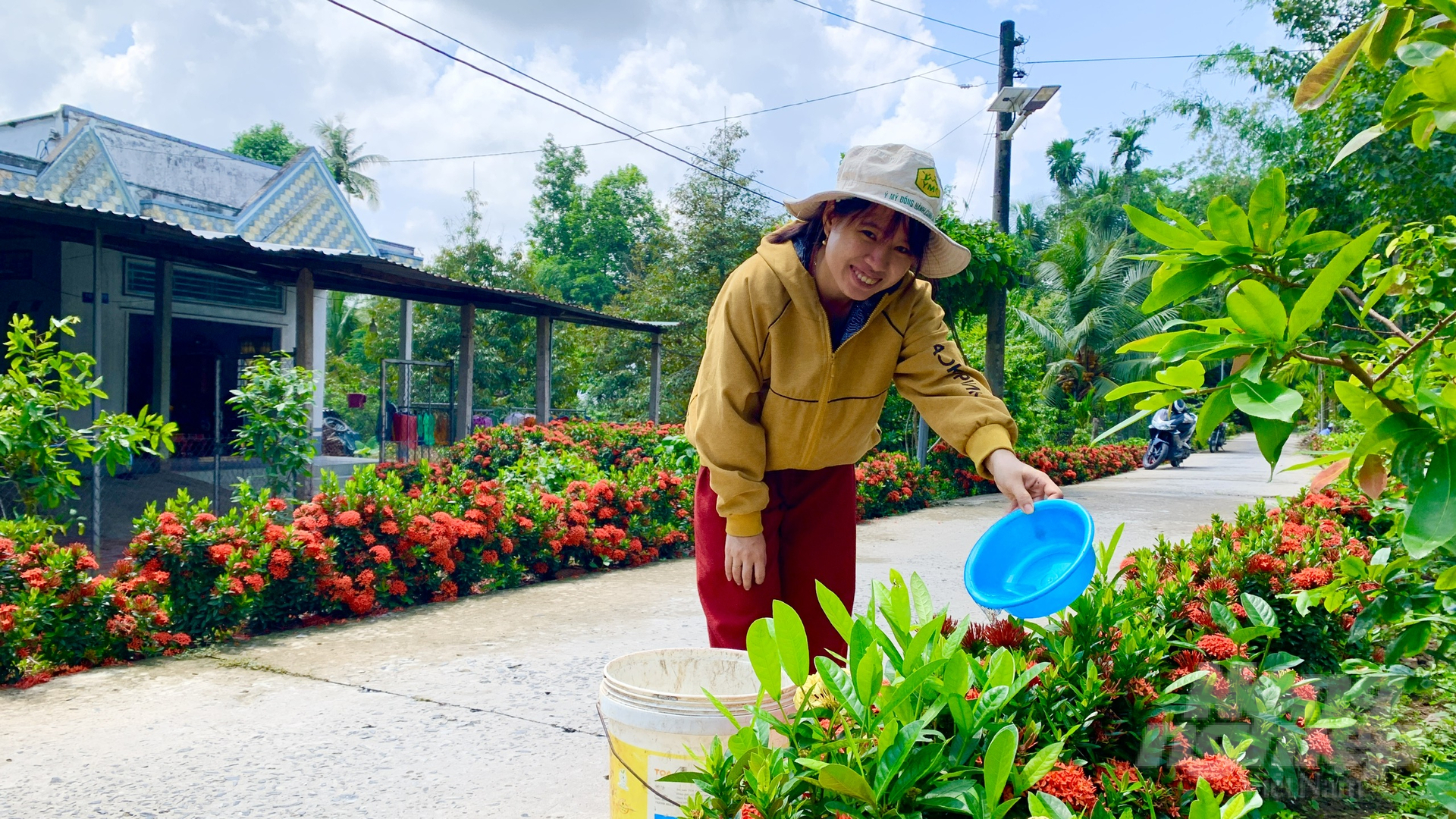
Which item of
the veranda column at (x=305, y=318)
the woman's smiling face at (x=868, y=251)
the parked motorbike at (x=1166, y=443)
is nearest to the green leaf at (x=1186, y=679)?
the woman's smiling face at (x=868, y=251)

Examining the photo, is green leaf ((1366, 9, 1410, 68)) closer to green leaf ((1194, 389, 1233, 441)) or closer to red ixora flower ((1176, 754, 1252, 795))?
→ green leaf ((1194, 389, 1233, 441))

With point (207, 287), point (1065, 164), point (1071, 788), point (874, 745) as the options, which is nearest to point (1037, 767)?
point (1071, 788)

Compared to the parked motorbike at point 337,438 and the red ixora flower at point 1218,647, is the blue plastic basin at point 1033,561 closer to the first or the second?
the red ixora flower at point 1218,647

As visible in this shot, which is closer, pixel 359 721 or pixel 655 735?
pixel 655 735

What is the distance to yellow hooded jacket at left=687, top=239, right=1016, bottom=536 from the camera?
91.4 inches

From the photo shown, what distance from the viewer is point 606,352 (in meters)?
23.8

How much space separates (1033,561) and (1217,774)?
0.62 meters

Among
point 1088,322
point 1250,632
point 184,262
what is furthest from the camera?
point 1088,322

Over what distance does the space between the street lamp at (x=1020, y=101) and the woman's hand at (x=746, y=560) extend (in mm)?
12165

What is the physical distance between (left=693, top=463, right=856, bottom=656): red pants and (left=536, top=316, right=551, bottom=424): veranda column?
1204 centimetres

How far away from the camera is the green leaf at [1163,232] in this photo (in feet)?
3.75

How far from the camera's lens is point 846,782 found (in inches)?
50.6

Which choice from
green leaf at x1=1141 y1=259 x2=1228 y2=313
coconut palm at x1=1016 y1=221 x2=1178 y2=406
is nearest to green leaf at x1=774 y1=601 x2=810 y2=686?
green leaf at x1=1141 y1=259 x2=1228 y2=313

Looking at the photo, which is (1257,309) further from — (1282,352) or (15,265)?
(15,265)
